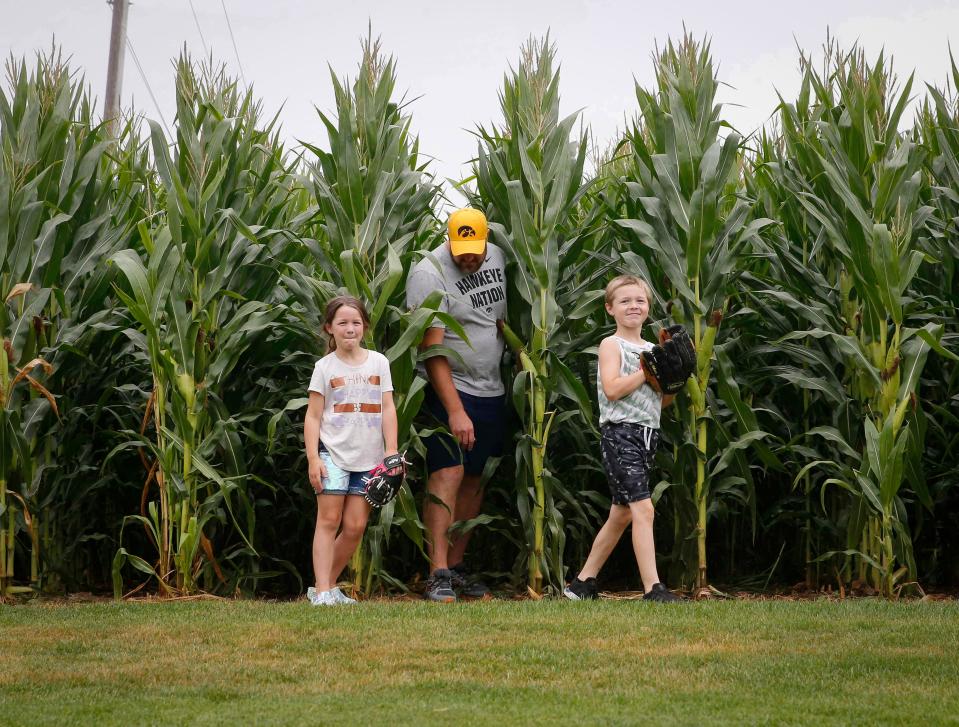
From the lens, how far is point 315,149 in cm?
671

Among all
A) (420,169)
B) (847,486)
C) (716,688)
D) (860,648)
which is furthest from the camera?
(420,169)

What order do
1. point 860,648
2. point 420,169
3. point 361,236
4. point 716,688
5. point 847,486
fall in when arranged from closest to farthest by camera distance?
1. point 716,688
2. point 860,648
3. point 847,486
4. point 361,236
5. point 420,169

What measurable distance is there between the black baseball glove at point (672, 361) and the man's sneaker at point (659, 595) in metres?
1.00

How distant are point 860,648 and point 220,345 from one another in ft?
12.2

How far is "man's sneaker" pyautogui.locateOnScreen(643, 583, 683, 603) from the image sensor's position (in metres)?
5.88

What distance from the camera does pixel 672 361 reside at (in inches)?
232

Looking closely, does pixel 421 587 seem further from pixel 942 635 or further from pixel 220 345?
pixel 942 635

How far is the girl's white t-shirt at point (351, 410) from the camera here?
6.10 m

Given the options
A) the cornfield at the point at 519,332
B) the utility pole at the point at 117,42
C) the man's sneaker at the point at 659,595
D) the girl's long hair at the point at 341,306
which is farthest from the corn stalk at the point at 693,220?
the utility pole at the point at 117,42

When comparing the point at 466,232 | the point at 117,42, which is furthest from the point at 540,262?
the point at 117,42

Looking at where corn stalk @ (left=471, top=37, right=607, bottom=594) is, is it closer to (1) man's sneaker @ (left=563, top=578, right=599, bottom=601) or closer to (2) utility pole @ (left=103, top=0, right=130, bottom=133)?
(1) man's sneaker @ (left=563, top=578, right=599, bottom=601)

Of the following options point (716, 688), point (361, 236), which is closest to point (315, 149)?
point (361, 236)

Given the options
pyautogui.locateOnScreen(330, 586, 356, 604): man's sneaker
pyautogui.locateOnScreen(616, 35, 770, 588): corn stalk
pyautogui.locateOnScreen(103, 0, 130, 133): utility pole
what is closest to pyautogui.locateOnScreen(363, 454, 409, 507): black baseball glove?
pyautogui.locateOnScreen(330, 586, 356, 604): man's sneaker

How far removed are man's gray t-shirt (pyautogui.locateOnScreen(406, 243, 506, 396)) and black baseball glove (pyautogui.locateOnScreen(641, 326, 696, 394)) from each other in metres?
1.04
